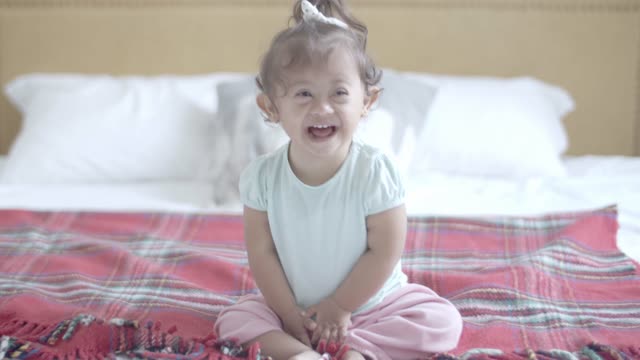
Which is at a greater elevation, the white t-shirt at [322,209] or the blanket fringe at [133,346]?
the white t-shirt at [322,209]

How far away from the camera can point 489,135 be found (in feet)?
Result: 7.84

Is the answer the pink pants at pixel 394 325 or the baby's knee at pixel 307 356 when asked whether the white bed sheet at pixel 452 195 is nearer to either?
the pink pants at pixel 394 325

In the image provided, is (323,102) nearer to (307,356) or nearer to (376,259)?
(376,259)

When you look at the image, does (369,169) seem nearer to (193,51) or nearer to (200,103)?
(200,103)

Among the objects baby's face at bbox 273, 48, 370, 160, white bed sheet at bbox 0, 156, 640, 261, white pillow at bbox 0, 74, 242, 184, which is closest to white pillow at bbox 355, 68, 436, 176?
white bed sheet at bbox 0, 156, 640, 261

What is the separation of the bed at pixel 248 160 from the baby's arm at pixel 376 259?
0.18 m

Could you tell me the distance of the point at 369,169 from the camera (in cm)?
131

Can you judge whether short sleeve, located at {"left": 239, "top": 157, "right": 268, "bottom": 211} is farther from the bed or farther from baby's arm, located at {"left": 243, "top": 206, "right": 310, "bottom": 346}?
the bed

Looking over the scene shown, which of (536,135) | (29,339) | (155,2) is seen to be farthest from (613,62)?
(29,339)

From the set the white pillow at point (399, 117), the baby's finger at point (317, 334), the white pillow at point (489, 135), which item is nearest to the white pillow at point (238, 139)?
the white pillow at point (399, 117)

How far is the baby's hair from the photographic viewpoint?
123cm

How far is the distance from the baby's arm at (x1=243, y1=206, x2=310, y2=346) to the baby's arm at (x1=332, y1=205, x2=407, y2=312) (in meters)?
0.10

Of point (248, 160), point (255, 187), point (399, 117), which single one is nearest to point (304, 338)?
point (255, 187)

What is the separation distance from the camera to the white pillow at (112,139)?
2393 millimetres
